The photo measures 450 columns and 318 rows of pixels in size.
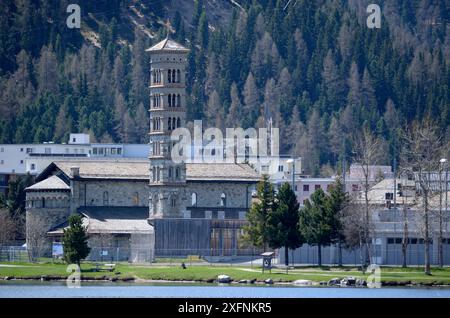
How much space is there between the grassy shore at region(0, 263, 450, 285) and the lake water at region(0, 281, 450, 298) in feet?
15.6

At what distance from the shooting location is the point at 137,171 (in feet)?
447

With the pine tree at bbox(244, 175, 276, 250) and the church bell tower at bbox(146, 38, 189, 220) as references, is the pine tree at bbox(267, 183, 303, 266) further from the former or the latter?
the church bell tower at bbox(146, 38, 189, 220)

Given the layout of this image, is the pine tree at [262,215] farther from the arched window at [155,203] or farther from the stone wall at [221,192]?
the stone wall at [221,192]

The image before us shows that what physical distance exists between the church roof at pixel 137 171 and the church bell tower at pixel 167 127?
4.21m

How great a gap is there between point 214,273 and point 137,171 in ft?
121

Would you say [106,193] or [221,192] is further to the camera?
[221,192]

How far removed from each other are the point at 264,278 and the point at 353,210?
617 inches

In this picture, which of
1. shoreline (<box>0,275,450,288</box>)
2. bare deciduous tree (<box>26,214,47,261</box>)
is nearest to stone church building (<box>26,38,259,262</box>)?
bare deciduous tree (<box>26,214,47,261</box>)

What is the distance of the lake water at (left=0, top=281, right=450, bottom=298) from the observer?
79.5 meters

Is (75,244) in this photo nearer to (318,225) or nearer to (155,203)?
(318,225)

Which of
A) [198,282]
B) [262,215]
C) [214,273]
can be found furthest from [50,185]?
[198,282]

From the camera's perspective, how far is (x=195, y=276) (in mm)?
99438

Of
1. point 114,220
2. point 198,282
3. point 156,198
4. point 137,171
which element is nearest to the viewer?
point 198,282
